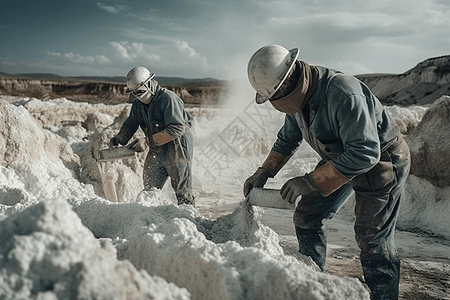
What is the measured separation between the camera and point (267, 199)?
2662 millimetres

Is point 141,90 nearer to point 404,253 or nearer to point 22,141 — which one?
point 22,141

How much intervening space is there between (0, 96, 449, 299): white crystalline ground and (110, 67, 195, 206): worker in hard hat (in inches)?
65.0

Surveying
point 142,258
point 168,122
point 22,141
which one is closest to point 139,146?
point 168,122

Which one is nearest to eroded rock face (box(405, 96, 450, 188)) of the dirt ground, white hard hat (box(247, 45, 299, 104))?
the dirt ground

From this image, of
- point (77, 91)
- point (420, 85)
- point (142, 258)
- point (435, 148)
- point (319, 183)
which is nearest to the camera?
point (142, 258)

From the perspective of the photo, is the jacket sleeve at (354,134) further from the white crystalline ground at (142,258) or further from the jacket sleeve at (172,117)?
the jacket sleeve at (172,117)

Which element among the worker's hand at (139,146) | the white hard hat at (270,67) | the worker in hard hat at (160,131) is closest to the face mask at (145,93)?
the worker in hard hat at (160,131)

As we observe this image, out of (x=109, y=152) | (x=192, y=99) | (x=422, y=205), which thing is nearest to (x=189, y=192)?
(x=109, y=152)

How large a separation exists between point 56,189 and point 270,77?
90.3 inches

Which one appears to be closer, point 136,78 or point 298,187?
point 298,187

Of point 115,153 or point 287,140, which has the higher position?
point 287,140

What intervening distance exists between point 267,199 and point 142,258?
3.20 feet

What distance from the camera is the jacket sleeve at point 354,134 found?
7.59 ft

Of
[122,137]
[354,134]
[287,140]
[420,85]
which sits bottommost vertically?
[122,137]
